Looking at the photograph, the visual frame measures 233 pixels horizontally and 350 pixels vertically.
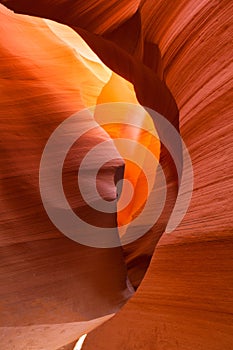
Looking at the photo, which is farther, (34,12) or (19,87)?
(19,87)

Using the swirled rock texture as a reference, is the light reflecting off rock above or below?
below

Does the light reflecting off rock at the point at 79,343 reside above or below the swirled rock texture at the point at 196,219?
below

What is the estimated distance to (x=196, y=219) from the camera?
0.92 m

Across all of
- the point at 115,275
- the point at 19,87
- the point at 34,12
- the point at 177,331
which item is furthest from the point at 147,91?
the point at 177,331

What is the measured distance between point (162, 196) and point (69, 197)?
635mm

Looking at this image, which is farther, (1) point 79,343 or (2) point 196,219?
(1) point 79,343

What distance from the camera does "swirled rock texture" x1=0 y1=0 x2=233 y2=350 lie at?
823 millimetres

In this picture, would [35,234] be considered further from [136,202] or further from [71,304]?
[136,202]

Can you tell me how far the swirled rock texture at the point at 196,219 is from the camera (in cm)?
82

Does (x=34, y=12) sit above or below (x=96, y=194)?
above

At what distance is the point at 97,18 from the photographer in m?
1.98

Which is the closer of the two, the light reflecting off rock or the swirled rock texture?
the swirled rock texture

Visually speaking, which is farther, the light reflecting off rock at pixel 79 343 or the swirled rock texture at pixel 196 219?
the light reflecting off rock at pixel 79 343

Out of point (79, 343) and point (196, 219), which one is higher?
point (196, 219)
